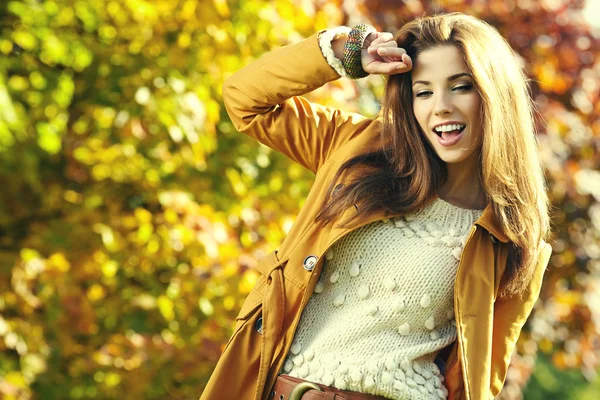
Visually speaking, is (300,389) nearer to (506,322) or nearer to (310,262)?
(310,262)

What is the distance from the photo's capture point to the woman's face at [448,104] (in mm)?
2779

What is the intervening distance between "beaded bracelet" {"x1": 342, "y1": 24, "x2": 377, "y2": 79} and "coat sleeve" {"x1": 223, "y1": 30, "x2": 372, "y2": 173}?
5cm

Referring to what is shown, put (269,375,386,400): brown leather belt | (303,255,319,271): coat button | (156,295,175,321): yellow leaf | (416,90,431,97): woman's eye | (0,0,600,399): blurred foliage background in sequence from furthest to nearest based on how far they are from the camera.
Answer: (156,295,175,321): yellow leaf < (0,0,600,399): blurred foliage background < (416,90,431,97): woman's eye < (303,255,319,271): coat button < (269,375,386,400): brown leather belt

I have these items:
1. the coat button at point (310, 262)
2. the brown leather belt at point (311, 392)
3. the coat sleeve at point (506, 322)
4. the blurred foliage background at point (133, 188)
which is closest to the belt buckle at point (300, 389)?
the brown leather belt at point (311, 392)

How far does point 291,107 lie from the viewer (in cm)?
Answer: 294

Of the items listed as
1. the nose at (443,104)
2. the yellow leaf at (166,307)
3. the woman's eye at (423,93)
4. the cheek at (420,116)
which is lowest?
the yellow leaf at (166,307)

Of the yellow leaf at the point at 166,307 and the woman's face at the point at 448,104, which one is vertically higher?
the woman's face at the point at 448,104

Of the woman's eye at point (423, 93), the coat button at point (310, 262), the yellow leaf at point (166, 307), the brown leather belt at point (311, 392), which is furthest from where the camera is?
the yellow leaf at point (166, 307)

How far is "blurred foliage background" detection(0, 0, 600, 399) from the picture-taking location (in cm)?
445

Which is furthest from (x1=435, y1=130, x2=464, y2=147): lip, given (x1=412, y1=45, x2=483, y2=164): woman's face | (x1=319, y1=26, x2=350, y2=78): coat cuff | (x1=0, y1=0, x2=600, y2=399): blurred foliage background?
(x1=0, y1=0, x2=600, y2=399): blurred foliage background

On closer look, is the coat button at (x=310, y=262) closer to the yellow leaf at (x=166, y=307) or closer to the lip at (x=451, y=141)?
the lip at (x=451, y=141)

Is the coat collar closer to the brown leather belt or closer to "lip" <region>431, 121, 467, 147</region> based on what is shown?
"lip" <region>431, 121, 467, 147</region>

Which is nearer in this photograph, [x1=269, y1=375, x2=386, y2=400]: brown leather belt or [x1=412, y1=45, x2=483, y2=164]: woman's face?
[x1=269, y1=375, x2=386, y2=400]: brown leather belt

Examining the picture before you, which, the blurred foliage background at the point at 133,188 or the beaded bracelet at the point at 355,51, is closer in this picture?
the beaded bracelet at the point at 355,51
